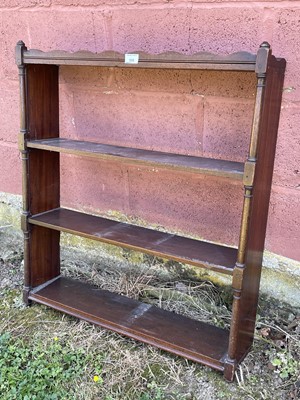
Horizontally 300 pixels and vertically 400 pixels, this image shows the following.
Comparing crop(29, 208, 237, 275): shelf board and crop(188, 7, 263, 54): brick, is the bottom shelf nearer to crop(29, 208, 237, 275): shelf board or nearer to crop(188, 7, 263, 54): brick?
crop(29, 208, 237, 275): shelf board

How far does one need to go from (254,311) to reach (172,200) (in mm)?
667

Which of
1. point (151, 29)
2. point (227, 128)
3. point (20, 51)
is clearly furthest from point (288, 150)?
point (20, 51)

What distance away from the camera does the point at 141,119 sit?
2.21 meters

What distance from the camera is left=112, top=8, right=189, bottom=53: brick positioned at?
6.53ft

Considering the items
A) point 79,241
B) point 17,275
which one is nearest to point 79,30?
point 79,241

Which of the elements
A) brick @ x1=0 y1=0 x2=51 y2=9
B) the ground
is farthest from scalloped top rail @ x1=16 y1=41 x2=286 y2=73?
the ground

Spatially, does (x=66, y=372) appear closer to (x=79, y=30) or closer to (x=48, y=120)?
(x=48, y=120)

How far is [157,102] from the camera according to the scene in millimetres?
2141

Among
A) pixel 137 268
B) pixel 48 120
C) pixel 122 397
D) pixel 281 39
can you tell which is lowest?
pixel 122 397

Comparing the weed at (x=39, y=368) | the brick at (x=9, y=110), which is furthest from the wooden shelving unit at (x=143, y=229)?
the brick at (x=9, y=110)

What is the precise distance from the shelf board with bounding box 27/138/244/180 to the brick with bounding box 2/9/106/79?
1.73 feet

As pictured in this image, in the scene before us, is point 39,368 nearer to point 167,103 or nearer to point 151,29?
point 167,103

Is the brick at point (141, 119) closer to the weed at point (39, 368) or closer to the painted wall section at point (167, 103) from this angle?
the painted wall section at point (167, 103)

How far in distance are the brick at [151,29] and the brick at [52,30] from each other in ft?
0.35
